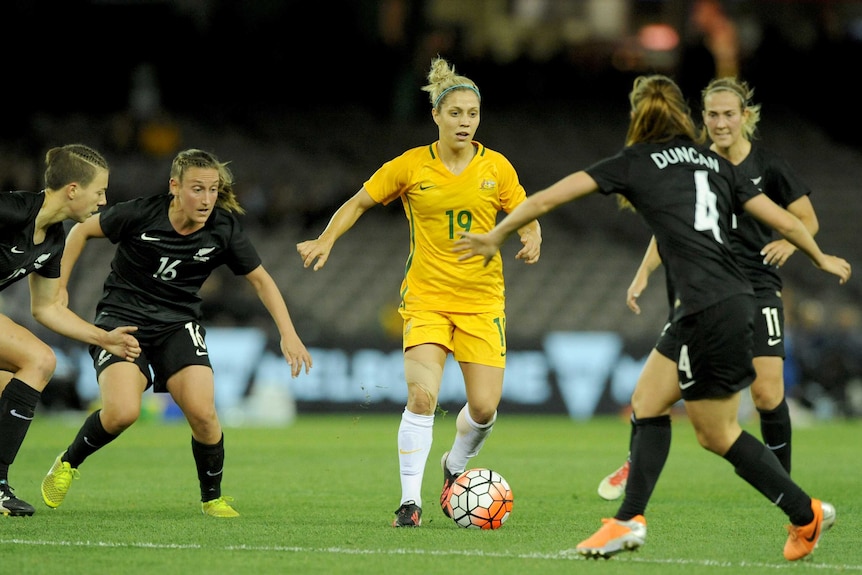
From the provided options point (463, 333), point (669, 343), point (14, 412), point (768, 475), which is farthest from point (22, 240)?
point (768, 475)

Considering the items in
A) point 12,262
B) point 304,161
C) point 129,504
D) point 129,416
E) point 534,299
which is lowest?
point 129,504

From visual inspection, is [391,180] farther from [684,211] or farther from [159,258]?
[684,211]

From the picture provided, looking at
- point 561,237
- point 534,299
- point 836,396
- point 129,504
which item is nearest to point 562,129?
point 561,237

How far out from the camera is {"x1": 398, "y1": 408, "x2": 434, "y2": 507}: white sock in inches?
287

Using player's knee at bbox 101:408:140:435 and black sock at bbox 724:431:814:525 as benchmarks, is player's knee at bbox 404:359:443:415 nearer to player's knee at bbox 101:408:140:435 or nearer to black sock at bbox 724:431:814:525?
player's knee at bbox 101:408:140:435

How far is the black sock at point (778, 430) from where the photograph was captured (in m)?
7.79

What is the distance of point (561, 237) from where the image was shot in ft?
84.7

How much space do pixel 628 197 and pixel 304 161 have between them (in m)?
21.3

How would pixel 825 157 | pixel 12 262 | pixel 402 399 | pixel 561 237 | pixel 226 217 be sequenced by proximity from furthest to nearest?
pixel 825 157 → pixel 561 237 → pixel 402 399 → pixel 226 217 → pixel 12 262

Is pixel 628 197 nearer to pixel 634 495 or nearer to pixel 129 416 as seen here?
pixel 634 495

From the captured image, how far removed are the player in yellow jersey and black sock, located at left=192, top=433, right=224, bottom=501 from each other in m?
1.08

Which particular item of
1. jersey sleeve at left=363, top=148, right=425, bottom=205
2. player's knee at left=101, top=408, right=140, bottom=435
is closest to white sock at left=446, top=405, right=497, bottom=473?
jersey sleeve at left=363, top=148, right=425, bottom=205

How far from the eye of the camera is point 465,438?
25.6ft

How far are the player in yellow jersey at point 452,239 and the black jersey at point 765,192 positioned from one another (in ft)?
4.04
